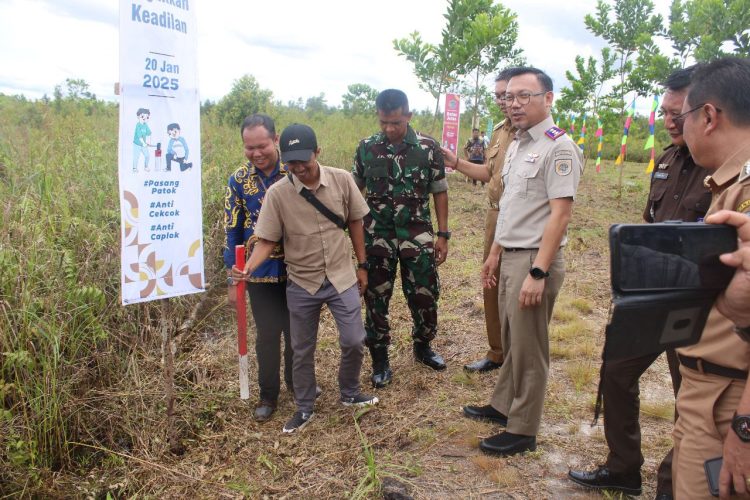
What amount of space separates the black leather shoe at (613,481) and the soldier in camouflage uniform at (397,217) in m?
1.52

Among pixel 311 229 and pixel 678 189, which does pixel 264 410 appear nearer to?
pixel 311 229

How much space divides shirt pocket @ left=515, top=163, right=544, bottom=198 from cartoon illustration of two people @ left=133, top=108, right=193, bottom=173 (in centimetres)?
164

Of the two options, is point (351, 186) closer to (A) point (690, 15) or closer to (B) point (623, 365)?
(B) point (623, 365)

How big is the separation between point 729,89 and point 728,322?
609 mm

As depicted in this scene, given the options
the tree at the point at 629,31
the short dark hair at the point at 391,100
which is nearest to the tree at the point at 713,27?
the tree at the point at 629,31

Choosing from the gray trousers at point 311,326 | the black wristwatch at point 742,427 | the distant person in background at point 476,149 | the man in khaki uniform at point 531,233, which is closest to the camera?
the black wristwatch at point 742,427

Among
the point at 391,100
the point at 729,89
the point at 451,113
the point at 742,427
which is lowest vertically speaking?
the point at 742,427

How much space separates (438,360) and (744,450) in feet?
8.84

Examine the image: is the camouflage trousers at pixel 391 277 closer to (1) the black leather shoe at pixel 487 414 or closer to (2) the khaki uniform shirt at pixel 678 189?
(1) the black leather shoe at pixel 487 414

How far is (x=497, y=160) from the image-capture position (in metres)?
3.70

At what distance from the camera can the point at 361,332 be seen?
10.2 feet

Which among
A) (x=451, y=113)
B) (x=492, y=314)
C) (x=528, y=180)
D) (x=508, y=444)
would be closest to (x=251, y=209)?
(x=528, y=180)

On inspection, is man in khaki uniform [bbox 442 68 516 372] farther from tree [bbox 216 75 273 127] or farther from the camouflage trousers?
tree [bbox 216 75 273 127]

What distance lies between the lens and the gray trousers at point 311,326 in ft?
9.89
